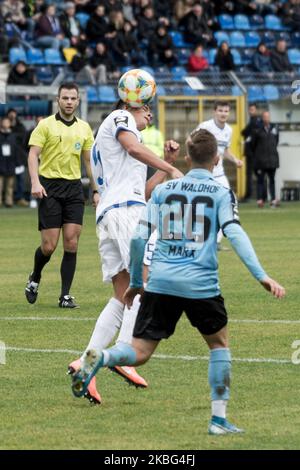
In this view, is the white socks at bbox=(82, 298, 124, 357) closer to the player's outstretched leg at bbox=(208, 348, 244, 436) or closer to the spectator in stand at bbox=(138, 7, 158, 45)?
the player's outstretched leg at bbox=(208, 348, 244, 436)

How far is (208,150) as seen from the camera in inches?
286

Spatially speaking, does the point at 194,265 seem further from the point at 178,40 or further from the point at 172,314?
the point at 178,40

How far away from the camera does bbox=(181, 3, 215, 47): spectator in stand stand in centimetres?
3481

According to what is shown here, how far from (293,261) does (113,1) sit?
57.3 ft

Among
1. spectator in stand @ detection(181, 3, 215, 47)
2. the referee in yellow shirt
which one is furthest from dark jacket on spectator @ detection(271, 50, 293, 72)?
the referee in yellow shirt

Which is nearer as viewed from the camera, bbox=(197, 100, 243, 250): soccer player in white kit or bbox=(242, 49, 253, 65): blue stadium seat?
bbox=(197, 100, 243, 250): soccer player in white kit

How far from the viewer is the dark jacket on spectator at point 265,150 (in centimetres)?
3150

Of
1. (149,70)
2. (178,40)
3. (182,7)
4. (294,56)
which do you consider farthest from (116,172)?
(294,56)

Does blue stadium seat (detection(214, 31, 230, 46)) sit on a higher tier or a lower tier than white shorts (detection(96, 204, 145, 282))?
higher

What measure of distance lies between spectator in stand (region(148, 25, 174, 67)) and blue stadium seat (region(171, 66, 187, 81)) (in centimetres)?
43

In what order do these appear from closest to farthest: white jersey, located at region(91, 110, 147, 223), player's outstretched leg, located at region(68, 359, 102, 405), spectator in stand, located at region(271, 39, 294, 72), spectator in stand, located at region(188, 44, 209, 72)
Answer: player's outstretched leg, located at region(68, 359, 102, 405)
white jersey, located at region(91, 110, 147, 223)
spectator in stand, located at region(188, 44, 209, 72)
spectator in stand, located at region(271, 39, 294, 72)

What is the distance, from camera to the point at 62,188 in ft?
44.0

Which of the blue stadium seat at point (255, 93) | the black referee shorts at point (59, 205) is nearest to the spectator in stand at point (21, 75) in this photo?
the blue stadium seat at point (255, 93)

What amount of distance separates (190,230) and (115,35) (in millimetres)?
25737
